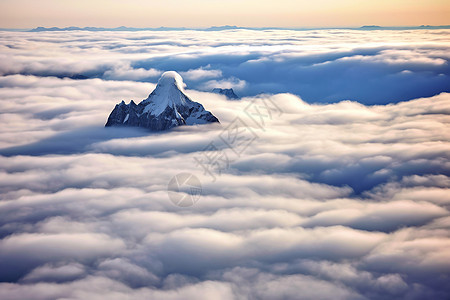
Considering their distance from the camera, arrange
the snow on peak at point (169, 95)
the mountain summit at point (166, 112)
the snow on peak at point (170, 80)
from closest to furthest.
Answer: the snow on peak at point (170, 80) < the mountain summit at point (166, 112) < the snow on peak at point (169, 95)

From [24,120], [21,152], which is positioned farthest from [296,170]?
[24,120]

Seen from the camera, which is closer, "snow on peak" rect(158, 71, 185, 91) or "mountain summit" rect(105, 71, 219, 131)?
"snow on peak" rect(158, 71, 185, 91)

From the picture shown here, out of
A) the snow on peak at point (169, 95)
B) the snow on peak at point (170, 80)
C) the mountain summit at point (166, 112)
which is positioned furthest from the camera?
the snow on peak at point (169, 95)

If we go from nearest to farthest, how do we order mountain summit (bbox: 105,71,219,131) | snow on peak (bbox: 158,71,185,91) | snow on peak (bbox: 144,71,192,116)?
Answer: snow on peak (bbox: 158,71,185,91) < mountain summit (bbox: 105,71,219,131) < snow on peak (bbox: 144,71,192,116)

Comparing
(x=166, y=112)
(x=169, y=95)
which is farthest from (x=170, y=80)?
(x=166, y=112)

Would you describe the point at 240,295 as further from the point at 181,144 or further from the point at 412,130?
the point at 412,130

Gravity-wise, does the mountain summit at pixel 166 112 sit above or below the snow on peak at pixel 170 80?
below

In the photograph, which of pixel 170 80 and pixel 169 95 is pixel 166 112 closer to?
pixel 169 95

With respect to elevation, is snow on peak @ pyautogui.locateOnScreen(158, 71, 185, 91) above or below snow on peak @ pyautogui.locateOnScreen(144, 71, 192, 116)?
above

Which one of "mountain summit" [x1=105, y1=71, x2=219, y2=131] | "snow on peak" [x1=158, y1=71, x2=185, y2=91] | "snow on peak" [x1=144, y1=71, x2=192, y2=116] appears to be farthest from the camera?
"snow on peak" [x1=144, y1=71, x2=192, y2=116]
